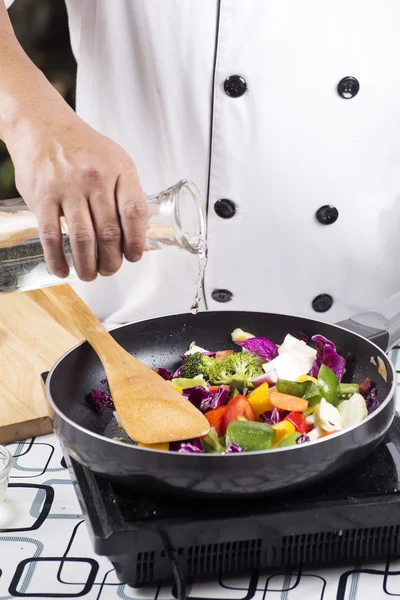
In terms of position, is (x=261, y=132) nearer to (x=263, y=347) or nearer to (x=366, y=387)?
(x=263, y=347)

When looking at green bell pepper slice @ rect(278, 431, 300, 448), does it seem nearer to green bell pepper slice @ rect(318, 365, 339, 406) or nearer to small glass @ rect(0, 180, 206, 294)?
green bell pepper slice @ rect(318, 365, 339, 406)

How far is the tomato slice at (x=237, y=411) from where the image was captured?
1004mm

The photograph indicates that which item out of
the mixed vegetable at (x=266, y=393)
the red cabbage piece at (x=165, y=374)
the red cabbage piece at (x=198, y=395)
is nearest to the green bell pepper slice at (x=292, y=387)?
the mixed vegetable at (x=266, y=393)

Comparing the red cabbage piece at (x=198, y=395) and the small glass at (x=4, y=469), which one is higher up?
the red cabbage piece at (x=198, y=395)

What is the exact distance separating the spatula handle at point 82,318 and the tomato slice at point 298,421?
310mm

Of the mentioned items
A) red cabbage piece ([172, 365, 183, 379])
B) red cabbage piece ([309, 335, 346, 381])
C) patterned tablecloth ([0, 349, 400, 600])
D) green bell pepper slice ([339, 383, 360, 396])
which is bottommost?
patterned tablecloth ([0, 349, 400, 600])

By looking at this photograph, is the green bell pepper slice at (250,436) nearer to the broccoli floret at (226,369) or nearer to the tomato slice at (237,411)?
the tomato slice at (237,411)

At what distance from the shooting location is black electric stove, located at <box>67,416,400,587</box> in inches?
33.5

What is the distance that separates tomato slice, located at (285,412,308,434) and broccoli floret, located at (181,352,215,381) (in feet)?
0.63

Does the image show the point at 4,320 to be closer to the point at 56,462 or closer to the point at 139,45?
the point at 56,462

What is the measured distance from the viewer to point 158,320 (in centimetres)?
126

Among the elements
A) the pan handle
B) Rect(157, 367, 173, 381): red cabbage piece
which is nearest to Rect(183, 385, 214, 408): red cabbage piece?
Rect(157, 367, 173, 381): red cabbage piece

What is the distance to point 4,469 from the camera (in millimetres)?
1025

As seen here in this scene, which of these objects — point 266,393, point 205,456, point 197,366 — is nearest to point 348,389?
point 266,393
